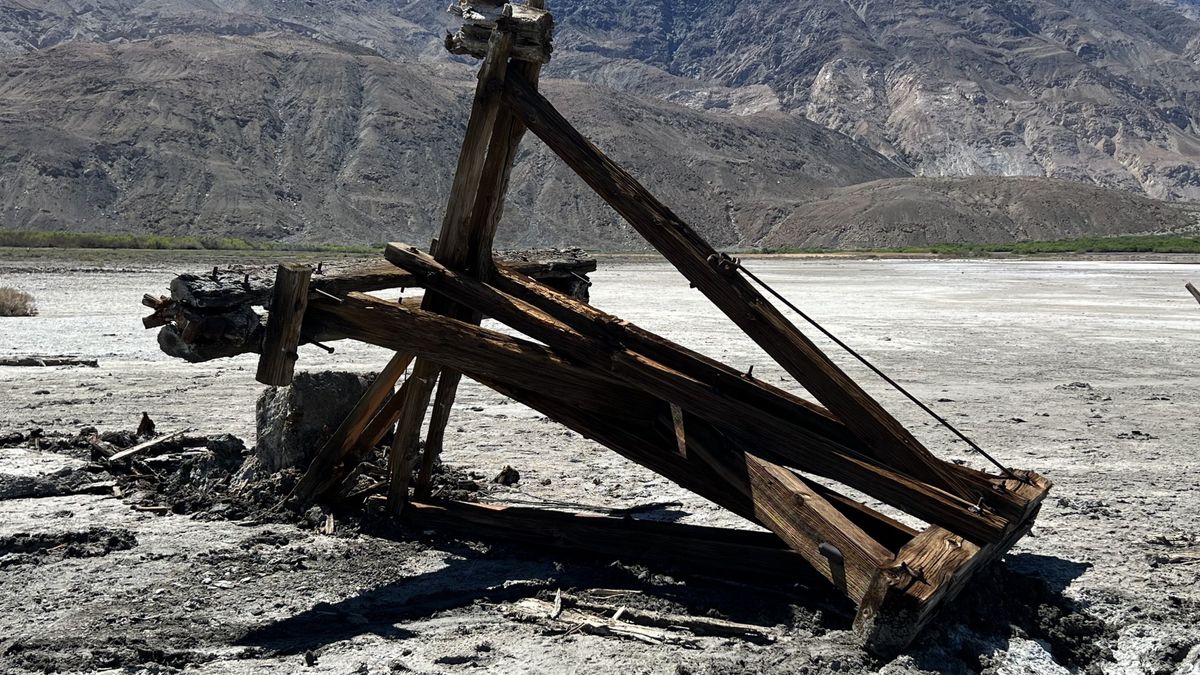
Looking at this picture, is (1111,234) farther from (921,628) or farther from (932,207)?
(921,628)

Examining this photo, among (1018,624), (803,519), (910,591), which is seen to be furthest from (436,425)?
(1018,624)

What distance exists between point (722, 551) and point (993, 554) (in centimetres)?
147

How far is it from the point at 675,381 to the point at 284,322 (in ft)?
6.75

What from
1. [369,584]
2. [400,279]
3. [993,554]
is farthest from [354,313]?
[993,554]

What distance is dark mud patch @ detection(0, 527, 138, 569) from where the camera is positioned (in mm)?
6161

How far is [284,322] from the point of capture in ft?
18.0

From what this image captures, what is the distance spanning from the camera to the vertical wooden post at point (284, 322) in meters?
5.45

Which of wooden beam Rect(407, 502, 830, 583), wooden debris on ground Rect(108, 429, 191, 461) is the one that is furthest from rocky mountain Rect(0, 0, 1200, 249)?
wooden beam Rect(407, 502, 830, 583)

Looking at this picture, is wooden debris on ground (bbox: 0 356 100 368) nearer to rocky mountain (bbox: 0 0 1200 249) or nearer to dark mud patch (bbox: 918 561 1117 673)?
dark mud patch (bbox: 918 561 1117 673)

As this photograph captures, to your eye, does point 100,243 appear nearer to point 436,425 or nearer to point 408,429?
point 436,425

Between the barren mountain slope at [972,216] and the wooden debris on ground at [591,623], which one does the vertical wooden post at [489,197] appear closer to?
the wooden debris on ground at [591,623]

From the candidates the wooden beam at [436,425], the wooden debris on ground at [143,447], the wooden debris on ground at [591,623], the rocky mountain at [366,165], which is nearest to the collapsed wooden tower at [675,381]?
the wooden debris on ground at [591,623]

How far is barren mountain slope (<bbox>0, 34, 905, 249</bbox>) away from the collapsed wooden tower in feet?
301

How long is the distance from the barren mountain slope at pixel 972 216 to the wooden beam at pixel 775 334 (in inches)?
3857
